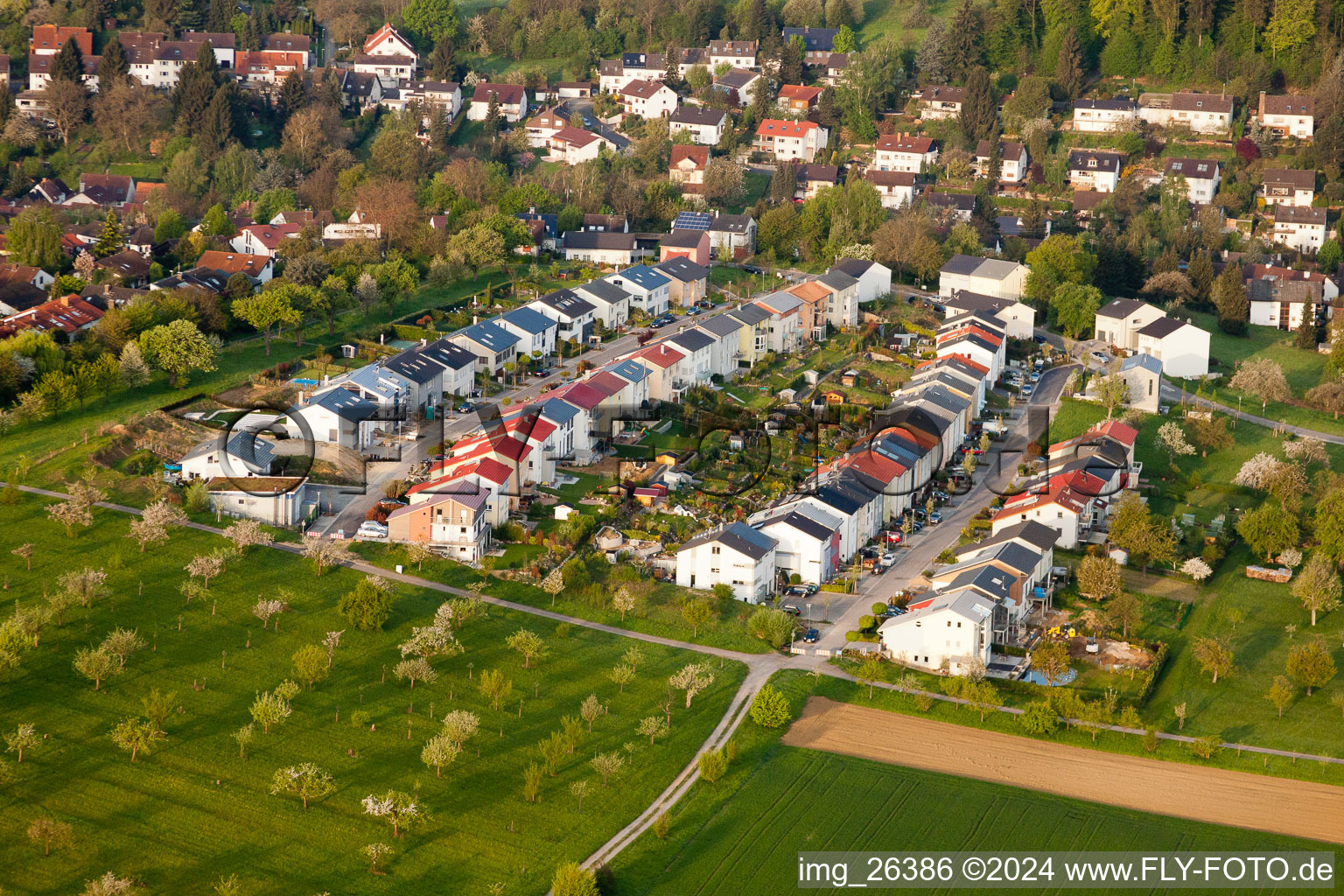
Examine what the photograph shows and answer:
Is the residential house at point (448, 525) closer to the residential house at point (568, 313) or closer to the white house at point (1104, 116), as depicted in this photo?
the residential house at point (568, 313)

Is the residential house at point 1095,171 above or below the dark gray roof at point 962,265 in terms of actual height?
above

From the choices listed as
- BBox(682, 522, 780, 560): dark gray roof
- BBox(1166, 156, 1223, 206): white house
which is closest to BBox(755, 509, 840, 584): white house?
BBox(682, 522, 780, 560): dark gray roof

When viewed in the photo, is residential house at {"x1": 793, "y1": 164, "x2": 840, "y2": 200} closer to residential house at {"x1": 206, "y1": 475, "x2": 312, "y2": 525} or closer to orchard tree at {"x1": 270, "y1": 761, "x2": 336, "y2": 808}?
residential house at {"x1": 206, "y1": 475, "x2": 312, "y2": 525}

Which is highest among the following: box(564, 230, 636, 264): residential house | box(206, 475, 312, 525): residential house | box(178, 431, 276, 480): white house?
box(564, 230, 636, 264): residential house

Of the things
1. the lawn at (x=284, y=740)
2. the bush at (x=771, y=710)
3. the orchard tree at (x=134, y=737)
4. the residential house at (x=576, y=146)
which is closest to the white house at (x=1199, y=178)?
the residential house at (x=576, y=146)

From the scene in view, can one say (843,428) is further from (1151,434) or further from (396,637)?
(396,637)

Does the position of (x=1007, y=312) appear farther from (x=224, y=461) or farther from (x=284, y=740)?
(x=284, y=740)
